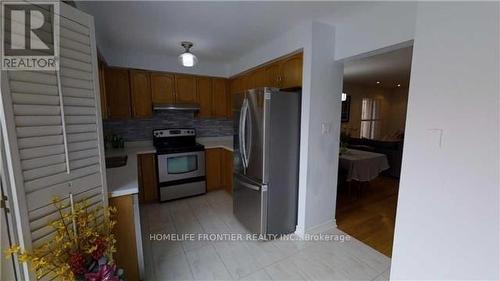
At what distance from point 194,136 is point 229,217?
1.60m

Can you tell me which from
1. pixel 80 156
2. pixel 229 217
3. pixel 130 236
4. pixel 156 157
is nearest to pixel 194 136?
pixel 156 157

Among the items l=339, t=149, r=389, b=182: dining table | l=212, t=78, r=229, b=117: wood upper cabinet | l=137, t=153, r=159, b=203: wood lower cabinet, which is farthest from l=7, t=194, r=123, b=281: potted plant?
l=339, t=149, r=389, b=182: dining table

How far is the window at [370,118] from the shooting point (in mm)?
7113

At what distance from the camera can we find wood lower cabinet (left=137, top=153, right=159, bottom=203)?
3211 mm

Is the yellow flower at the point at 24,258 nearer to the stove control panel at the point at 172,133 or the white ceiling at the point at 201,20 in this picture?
the white ceiling at the point at 201,20

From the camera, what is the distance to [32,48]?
102 centimetres

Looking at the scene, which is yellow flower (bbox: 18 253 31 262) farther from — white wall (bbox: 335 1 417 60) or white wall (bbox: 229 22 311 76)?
white wall (bbox: 335 1 417 60)

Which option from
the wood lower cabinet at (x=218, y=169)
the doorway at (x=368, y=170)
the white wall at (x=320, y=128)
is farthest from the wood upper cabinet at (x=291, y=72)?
the wood lower cabinet at (x=218, y=169)

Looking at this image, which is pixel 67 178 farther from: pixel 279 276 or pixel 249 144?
pixel 279 276

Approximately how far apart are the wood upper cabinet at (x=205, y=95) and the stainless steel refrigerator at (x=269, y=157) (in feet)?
4.78

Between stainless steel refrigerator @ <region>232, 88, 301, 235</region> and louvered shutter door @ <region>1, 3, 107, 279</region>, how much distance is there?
138 cm

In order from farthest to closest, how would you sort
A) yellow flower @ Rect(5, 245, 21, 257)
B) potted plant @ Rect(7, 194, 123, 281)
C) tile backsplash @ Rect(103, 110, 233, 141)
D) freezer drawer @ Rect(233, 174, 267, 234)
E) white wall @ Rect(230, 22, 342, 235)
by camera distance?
tile backsplash @ Rect(103, 110, 233, 141) → freezer drawer @ Rect(233, 174, 267, 234) → white wall @ Rect(230, 22, 342, 235) → potted plant @ Rect(7, 194, 123, 281) → yellow flower @ Rect(5, 245, 21, 257)

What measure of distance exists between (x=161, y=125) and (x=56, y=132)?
2.68 m

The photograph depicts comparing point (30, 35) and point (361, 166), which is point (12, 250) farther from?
point (361, 166)
